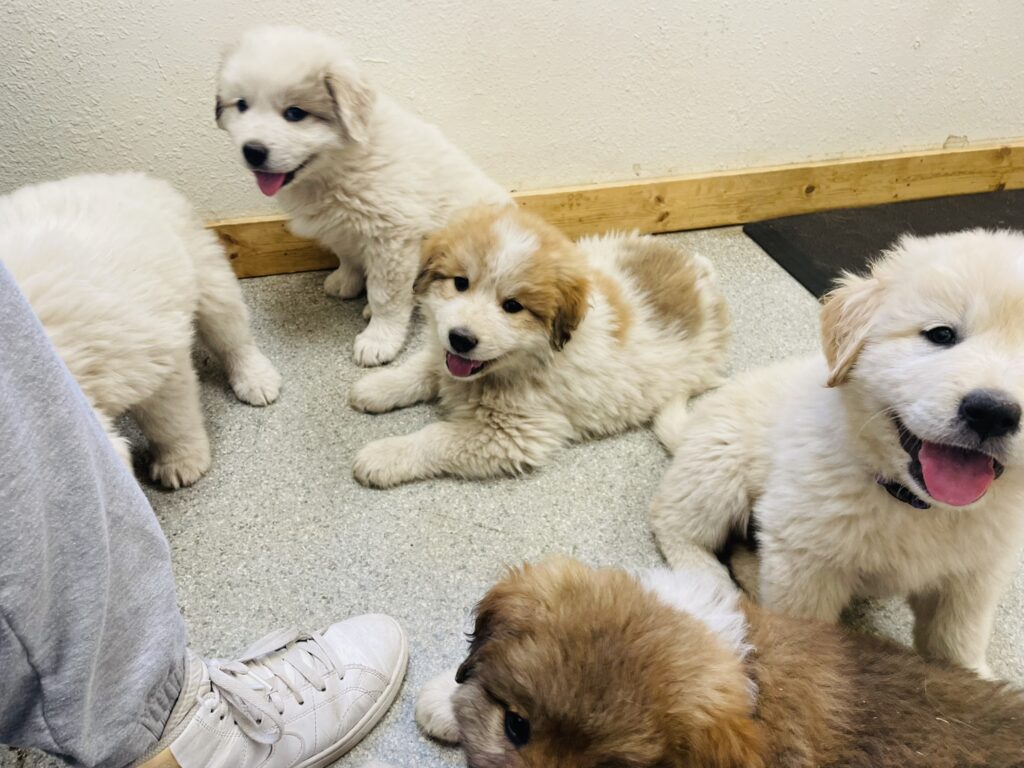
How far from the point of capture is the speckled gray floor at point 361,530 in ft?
4.56

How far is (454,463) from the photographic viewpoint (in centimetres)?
170

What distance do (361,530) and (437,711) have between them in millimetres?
510

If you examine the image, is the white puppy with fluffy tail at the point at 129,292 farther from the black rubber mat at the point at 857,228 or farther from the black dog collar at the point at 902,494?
the black rubber mat at the point at 857,228

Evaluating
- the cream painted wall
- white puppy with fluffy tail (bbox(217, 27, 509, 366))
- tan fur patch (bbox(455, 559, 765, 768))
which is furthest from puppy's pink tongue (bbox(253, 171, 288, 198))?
tan fur patch (bbox(455, 559, 765, 768))

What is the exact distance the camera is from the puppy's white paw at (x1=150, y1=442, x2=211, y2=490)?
1.63 m

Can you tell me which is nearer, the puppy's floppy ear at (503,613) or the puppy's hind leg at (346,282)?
the puppy's floppy ear at (503,613)

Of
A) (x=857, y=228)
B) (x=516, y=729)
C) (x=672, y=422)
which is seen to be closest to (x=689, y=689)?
(x=516, y=729)

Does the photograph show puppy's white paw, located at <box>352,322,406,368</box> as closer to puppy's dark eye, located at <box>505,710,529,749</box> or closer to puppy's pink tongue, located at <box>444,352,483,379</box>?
puppy's pink tongue, located at <box>444,352,483,379</box>

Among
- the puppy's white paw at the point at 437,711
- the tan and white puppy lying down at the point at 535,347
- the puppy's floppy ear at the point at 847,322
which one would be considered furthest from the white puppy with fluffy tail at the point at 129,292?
the puppy's floppy ear at the point at 847,322

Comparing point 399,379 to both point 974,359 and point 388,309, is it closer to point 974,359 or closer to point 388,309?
point 388,309

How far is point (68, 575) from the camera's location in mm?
717

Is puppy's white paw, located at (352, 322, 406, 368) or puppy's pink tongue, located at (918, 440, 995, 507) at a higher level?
puppy's pink tongue, located at (918, 440, 995, 507)

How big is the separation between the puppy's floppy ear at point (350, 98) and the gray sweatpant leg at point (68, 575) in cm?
128

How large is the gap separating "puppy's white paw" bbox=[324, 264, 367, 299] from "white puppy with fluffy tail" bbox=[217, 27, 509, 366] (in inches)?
2.9
